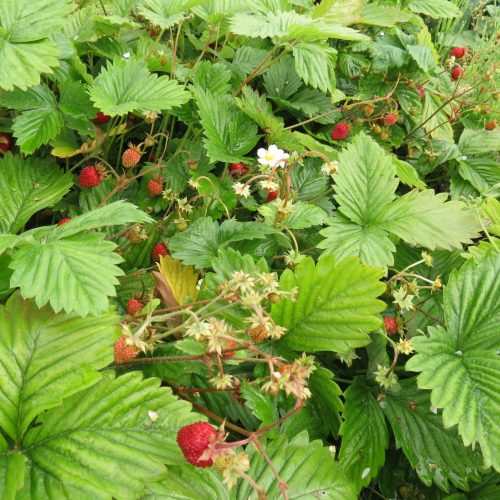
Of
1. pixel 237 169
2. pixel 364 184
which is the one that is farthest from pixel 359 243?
pixel 237 169

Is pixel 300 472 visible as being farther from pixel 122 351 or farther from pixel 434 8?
pixel 434 8

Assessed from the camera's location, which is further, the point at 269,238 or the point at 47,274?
the point at 269,238

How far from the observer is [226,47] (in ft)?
5.67

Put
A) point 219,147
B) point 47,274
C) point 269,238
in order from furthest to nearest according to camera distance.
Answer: point 219,147
point 269,238
point 47,274

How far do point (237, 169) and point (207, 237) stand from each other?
12.1 inches

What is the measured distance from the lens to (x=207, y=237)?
1250 mm

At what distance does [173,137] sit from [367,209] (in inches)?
26.0

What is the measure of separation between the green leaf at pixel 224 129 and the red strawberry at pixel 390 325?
54cm

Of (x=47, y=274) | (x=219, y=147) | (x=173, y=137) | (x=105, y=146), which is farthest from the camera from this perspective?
(x=173, y=137)

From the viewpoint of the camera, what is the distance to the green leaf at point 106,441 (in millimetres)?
771

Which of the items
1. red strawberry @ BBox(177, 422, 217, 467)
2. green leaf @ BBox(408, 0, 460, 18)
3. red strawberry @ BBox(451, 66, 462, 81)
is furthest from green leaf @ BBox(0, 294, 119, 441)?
green leaf @ BBox(408, 0, 460, 18)

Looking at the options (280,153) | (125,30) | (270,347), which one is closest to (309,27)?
(280,153)

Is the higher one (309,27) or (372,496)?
(309,27)

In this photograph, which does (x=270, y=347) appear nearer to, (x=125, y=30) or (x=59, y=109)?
(x=59, y=109)
